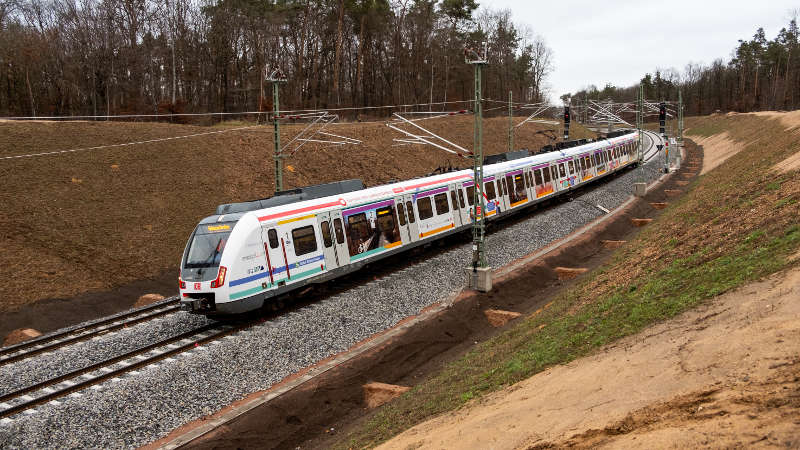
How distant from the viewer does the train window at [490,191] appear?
26766mm

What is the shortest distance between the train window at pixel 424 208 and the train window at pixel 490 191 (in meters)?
4.48

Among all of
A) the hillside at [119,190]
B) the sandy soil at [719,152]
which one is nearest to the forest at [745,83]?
the sandy soil at [719,152]

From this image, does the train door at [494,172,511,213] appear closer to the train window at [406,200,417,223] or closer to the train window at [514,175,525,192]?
the train window at [514,175,525,192]

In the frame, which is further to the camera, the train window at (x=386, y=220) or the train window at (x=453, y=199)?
the train window at (x=453, y=199)

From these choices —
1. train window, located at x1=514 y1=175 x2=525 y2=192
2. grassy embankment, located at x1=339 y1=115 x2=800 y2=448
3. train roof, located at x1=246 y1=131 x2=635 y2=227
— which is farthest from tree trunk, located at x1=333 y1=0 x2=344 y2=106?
grassy embankment, located at x1=339 y1=115 x2=800 y2=448

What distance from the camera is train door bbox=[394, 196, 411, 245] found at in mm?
21500

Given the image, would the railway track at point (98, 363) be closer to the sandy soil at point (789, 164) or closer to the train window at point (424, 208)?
the train window at point (424, 208)

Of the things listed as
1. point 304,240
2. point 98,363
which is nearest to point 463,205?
point 304,240

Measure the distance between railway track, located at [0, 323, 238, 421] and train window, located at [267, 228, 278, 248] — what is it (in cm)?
225

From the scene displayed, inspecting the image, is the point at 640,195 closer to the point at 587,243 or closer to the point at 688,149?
the point at 587,243

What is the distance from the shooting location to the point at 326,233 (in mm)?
18312

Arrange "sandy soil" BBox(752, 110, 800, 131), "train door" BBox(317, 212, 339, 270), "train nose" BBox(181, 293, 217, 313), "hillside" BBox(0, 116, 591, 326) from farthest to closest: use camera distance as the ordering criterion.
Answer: "sandy soil" BBox(752, 110, 800, 131)
"hillside" BBox(0, 116, 591, 326)
"train door" BBox(317, 212, 339, 270)
"train nose" BBox(181, 293, 217, 313)

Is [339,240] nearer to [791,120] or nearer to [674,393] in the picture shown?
[674,393]

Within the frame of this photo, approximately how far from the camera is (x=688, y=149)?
77125 mm
